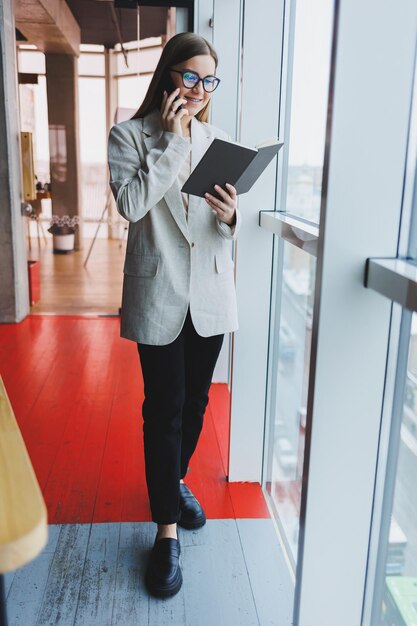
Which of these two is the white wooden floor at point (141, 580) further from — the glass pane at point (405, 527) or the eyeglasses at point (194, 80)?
the eyeglasses at point (194, 80)

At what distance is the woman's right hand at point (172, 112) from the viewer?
1.62 meters

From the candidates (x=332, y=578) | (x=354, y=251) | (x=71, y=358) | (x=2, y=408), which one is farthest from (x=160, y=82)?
(x=71, y=358)

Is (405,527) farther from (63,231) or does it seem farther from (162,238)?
(63,231)

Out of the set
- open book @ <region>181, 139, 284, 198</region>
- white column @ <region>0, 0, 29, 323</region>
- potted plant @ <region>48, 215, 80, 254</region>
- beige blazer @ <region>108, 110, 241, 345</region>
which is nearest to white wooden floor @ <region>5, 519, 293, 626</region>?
beige blazer @ <region>108, 110, 241, 345</region>

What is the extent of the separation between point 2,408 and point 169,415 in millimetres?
845

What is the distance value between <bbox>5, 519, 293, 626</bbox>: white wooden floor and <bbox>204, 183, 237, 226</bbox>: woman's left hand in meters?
1.02

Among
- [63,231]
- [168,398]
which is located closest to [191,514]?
[168,398]

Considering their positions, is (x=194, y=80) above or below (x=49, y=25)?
below

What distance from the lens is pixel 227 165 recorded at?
1563 mm

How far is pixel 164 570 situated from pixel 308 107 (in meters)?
1.44

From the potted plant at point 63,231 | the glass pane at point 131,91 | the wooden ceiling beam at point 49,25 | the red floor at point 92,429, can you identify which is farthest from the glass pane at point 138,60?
the red floor at point 92,429

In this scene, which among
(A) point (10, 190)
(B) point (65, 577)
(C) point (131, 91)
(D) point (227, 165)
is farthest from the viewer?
(C) point (131, 91)

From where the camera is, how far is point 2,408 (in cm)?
95

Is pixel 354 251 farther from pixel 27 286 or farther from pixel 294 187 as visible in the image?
pixel 27 286
